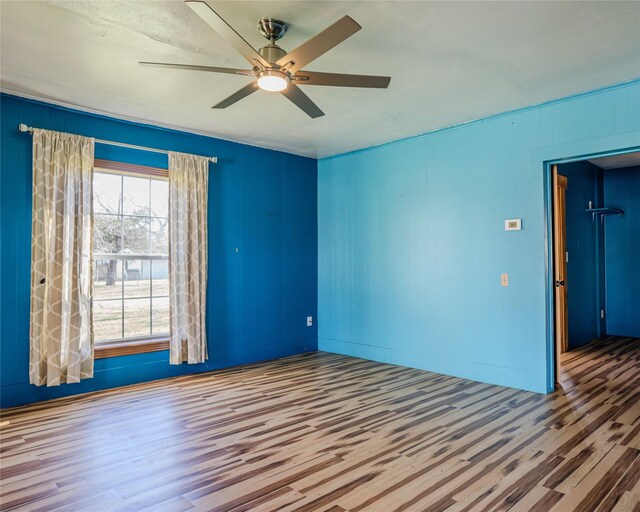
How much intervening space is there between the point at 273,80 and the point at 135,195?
2.73m

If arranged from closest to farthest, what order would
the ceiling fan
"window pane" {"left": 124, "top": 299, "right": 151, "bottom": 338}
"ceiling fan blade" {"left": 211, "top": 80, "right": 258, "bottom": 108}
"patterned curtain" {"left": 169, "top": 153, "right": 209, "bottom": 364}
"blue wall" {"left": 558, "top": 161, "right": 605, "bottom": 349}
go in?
the ceiling fan
"ceiling fan blade" {"left": 211, "top": 80, "right": 258, "bottom": 108}
"window pane" {"left": 124, "top": 299, "right": 151, "bottom": 338}
"patterned curtain" {"left": 169, "top": 153, "right": 209, "bottom": 364}
"blue wall" {"left": 558, "top": 161, "right": 605, "bottom": 349}

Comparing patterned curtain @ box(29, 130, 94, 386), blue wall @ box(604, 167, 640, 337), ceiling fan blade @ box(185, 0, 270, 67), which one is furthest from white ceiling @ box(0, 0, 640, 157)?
blue wall @ box(604, 167, 640, 337)

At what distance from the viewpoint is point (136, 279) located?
4637mm

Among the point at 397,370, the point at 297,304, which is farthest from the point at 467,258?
the point at 297,304

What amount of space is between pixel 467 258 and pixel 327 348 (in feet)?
8.35

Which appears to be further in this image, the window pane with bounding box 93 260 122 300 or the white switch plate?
the window pane with bounding box 93 260 122 300

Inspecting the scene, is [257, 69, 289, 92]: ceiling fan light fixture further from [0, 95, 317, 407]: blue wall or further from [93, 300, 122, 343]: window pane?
[93, 300, 122, 343]: window pane

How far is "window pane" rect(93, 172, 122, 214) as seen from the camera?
4.38 meters

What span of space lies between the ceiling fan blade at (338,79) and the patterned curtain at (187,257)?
255cm

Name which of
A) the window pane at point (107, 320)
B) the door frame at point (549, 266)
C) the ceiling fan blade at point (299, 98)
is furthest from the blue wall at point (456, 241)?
the window pane at point (107, 320)

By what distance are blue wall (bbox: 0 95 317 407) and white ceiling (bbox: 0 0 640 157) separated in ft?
1.29

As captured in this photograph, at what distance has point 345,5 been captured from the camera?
8.02 ft

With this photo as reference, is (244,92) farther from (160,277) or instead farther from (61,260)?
(160,277)

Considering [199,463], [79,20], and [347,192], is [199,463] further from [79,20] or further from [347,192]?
[347,192]
